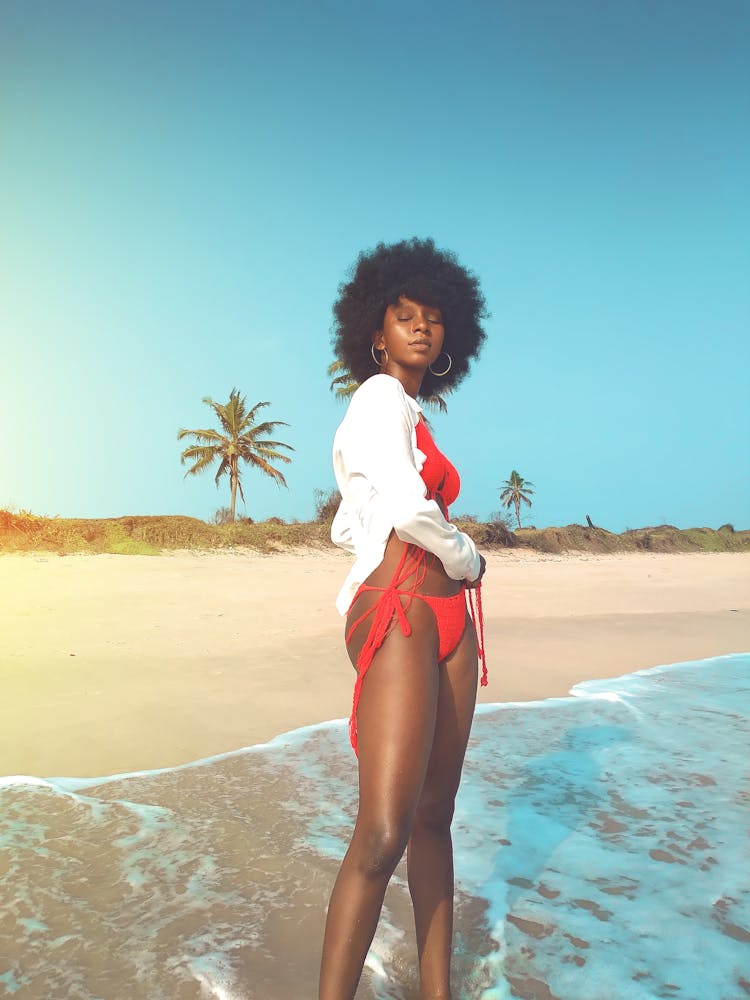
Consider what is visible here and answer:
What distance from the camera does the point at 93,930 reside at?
2314 mm

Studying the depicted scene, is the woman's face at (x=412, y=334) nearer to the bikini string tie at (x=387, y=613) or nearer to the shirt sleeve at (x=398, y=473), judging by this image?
the shirt sleeve at (x=398, y=473)

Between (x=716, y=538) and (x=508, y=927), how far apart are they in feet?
90.4

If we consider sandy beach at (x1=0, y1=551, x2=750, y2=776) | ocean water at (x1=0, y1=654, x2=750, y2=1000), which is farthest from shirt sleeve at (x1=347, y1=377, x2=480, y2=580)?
sandy beach at (x1=0, y1=551, x2=750, y2=776)

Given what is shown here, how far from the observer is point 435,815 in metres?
1.98

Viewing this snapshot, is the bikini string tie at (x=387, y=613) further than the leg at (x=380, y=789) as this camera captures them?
Yes

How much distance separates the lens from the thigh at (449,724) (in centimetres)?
196

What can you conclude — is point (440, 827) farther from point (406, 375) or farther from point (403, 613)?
point (406, 375)

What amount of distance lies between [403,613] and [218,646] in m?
5.10

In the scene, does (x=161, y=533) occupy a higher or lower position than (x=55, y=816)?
higher

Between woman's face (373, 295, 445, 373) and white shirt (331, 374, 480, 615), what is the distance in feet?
0.75

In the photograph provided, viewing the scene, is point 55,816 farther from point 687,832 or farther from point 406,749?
point 687,832

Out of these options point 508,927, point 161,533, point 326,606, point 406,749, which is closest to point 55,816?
point 508,927

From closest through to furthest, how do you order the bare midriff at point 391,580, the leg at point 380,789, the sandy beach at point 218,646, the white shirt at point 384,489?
the leg at point 380,789
the white shirt at point 384,489
the bare midriff at point 391,580
the sandy beach at point 218,646

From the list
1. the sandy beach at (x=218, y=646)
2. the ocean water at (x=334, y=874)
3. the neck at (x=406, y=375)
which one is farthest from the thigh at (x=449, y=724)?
the sandy beach at (x=218, y=646)
